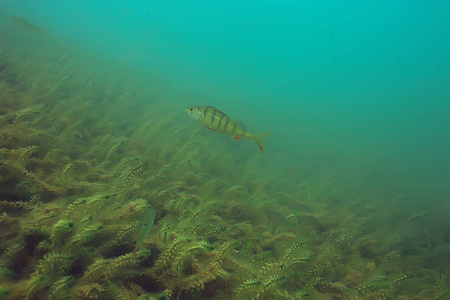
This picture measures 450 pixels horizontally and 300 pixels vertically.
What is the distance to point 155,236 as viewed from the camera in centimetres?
284

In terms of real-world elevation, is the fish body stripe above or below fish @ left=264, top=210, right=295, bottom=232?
above

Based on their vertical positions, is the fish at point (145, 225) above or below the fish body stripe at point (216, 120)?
below

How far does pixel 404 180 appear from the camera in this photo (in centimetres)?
1455

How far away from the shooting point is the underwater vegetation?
2.03 metres

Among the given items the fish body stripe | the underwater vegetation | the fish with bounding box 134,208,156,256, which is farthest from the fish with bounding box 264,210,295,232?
the fish with bounding box 134,208,156,256

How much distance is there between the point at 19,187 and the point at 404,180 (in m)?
19.2

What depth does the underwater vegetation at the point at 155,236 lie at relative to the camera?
6.66ft

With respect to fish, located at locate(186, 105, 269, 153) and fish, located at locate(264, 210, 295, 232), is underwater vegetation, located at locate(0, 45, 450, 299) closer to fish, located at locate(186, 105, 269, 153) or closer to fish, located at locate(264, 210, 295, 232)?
fish, located at locate(264, 210, 295, 232)

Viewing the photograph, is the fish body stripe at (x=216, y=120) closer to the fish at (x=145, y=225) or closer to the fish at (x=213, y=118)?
the fish at (x=213, y=118)

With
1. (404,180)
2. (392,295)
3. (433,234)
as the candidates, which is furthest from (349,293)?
(404,180)

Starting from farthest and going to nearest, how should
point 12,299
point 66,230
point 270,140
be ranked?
1. point 270,140
2. point 66,230
3. point 12,299

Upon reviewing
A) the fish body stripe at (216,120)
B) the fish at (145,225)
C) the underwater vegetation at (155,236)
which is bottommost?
the underwater vegetation at (155,236)

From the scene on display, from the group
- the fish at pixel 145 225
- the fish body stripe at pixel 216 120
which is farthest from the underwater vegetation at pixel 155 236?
the fish body stripe at pixel 216 120

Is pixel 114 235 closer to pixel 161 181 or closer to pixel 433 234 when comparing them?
pixel 161 181
